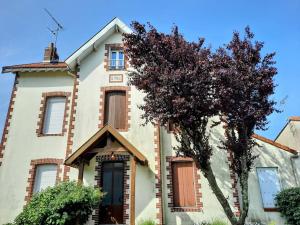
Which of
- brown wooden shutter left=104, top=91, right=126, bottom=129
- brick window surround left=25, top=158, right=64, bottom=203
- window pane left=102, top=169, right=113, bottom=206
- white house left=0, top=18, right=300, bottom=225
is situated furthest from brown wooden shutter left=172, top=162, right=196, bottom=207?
brick window surround left=25, top=158, right=64, bottom=203

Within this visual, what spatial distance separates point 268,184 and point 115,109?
812cm

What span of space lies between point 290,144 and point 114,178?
9906 millimetres

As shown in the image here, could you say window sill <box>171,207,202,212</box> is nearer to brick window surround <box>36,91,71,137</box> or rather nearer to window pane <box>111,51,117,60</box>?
brick window surround <box>36,91,71,137</box>

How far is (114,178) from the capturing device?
13719 mm

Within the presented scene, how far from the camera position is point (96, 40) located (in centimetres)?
1622

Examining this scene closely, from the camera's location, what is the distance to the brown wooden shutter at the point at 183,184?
526 inches

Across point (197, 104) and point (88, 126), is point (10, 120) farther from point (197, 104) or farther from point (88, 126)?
point (197, 104)

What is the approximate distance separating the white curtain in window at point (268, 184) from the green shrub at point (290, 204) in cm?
37

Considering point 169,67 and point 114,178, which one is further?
point 114,178

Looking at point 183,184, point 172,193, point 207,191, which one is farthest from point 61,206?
point 207,191

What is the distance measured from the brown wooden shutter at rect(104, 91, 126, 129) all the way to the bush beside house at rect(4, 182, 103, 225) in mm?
3814

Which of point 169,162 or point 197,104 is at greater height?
point 197,104

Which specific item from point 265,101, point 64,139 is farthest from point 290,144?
point 64,139

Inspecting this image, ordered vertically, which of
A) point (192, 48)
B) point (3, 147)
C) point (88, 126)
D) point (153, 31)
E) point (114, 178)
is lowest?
point (114, 178)
